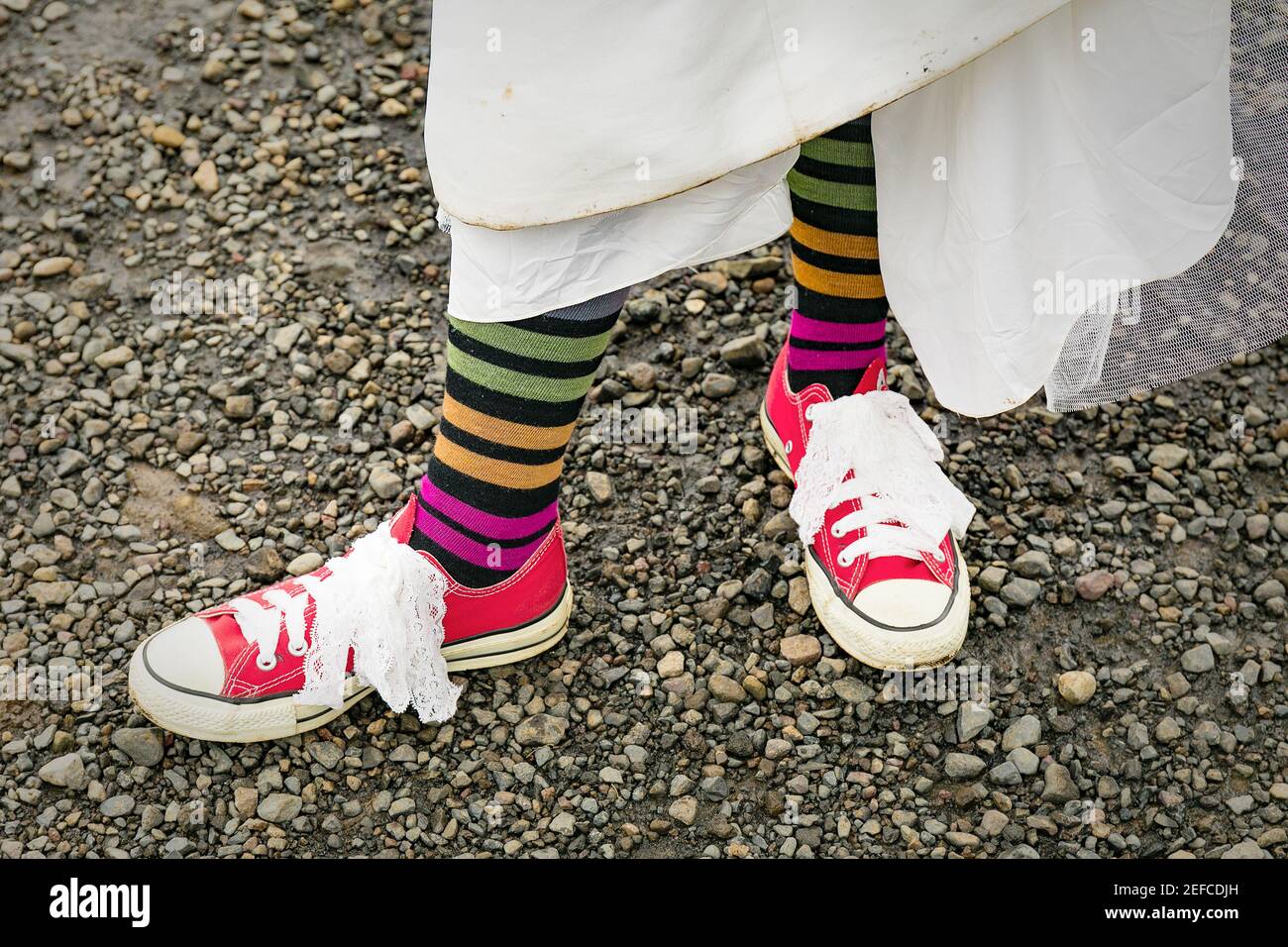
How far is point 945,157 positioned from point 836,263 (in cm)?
31

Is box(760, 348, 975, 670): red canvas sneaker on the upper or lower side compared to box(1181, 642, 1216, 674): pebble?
upper

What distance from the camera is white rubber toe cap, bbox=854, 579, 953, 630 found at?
1.62m

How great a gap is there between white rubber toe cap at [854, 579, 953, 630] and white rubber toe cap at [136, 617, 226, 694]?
859 mm

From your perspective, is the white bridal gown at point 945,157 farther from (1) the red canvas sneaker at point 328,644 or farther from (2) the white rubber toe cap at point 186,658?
(2) the white rubber toe cap at point 186,658

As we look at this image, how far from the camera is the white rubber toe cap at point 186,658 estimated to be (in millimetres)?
1520

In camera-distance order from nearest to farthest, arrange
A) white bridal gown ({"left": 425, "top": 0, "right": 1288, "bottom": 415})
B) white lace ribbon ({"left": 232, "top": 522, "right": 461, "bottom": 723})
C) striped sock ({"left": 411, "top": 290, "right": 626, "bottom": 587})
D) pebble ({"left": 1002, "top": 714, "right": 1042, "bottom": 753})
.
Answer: white bridal gown ({"left": 425, "top": 0, "right": 1288, "bottom": 415}) → striped sock ({"left": 411, "top": 290, "right": 626, "bottom": 587}) → white lace ribbon ({"left": 232, "top": 522, "right": 461, "bottom": 723}) → pebble ({"left": 1002, "top": 714, "right": 1042, "bottom": 753})

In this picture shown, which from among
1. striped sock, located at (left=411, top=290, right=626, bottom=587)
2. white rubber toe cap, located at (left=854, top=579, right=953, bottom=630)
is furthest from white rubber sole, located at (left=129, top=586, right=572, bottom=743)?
white rubber toe cap, located at (left=854, top=579, right=953, bottom=630)

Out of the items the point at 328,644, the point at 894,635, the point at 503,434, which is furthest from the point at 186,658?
the point at 894,635

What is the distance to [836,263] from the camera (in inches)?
62.7

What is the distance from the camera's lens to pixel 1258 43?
1.27 m

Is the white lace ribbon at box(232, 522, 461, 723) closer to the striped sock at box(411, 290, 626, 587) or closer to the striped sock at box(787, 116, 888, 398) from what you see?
the striped sock at box(411, 290, 626, 587)

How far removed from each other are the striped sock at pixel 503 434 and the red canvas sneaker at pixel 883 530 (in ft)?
1.34

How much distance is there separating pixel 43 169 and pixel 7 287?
31 centimetres

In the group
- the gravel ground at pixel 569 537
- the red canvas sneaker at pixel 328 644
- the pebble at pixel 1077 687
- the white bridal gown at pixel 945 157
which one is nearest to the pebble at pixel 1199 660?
the gravel ground at pixel 569 537
